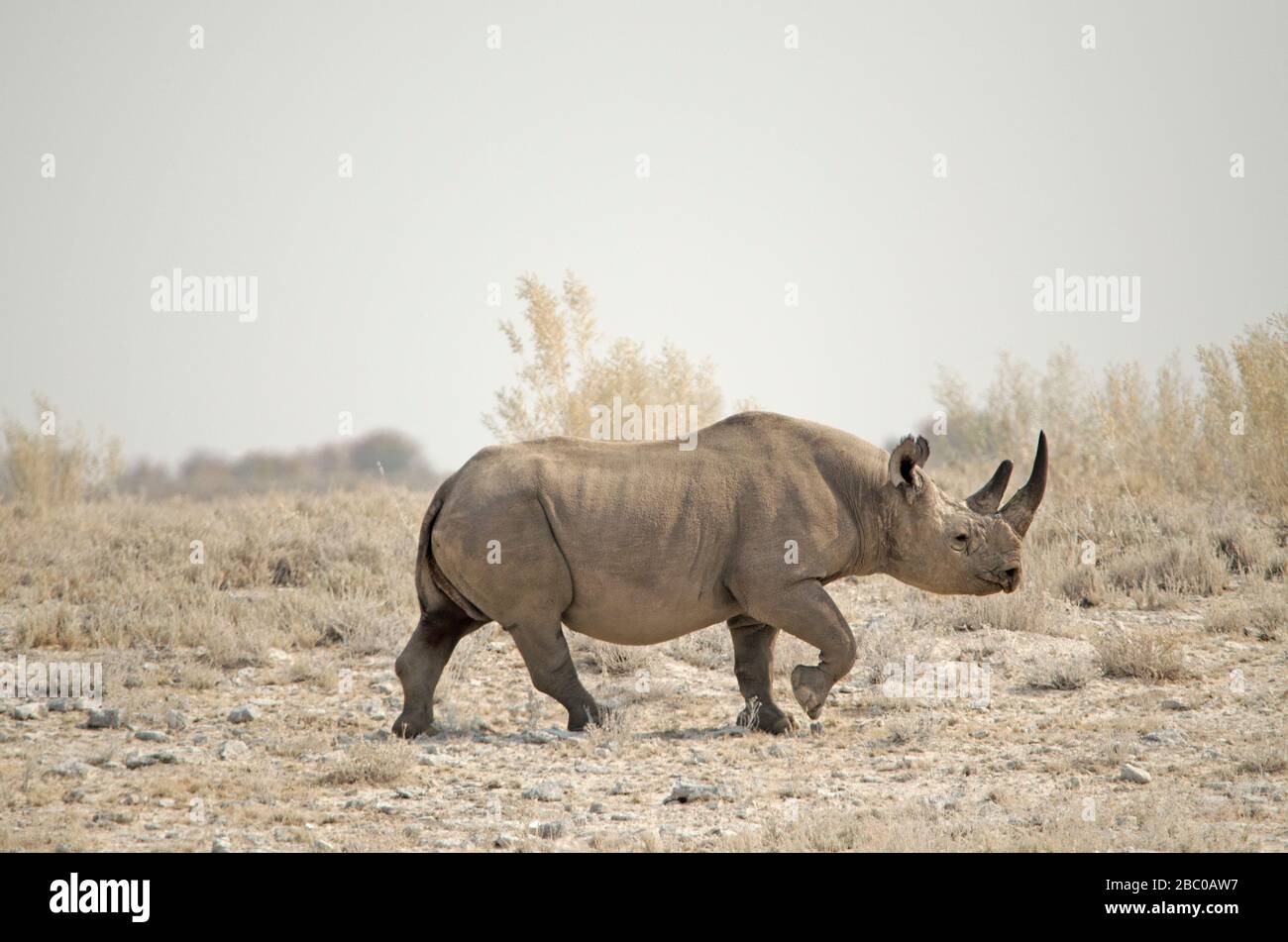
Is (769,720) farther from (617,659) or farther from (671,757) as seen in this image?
(617,659)

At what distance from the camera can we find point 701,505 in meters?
9.72

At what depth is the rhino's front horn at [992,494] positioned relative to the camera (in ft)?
33.5

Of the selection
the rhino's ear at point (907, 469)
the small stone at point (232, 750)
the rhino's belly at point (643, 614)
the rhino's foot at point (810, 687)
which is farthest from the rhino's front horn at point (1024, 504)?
the small stone at point (232, 750)

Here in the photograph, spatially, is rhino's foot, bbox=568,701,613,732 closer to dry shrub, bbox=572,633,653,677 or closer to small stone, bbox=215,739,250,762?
dry shrub, bbox=572,633,653,677

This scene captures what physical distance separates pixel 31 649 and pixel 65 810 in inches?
196

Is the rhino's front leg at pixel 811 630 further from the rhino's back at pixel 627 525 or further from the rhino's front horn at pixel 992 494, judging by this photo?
the rhino's front horn at pixel 992 494

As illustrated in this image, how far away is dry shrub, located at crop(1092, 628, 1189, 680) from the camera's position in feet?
35.5

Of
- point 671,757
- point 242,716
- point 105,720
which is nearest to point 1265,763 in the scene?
point 671,757

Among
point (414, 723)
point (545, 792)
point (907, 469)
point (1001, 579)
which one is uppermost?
point (907, 469)

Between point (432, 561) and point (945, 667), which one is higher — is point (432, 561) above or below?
above

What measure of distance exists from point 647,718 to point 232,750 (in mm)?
2833

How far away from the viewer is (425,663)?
9969 millimetres
